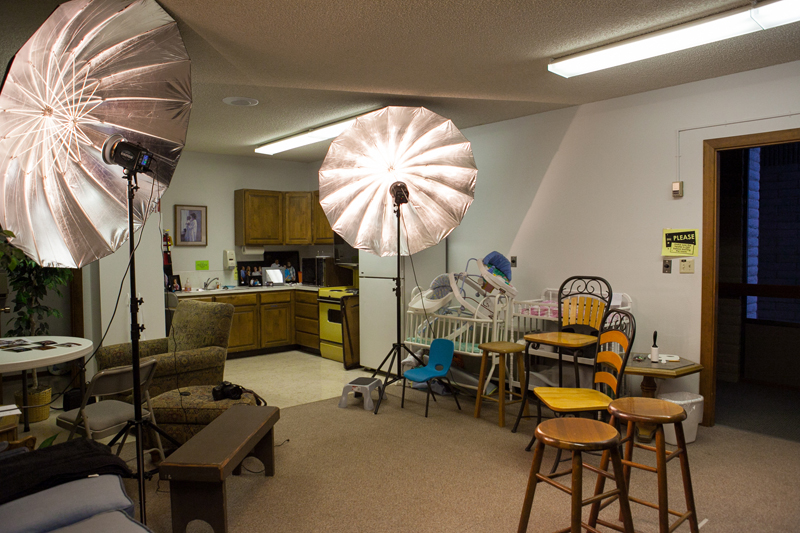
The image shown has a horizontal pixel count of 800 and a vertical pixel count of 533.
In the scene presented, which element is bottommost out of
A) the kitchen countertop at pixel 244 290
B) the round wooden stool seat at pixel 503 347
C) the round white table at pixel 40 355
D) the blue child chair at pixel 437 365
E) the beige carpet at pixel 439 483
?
the beige carpet at pixel 439 483

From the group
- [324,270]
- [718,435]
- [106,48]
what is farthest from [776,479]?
[324,270]

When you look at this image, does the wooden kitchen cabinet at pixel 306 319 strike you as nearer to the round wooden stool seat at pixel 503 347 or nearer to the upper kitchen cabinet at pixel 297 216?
the upper kitchen cabinet at pixel 297 216

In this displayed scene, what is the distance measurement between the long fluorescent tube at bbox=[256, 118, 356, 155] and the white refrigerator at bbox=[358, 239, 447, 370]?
129 cm

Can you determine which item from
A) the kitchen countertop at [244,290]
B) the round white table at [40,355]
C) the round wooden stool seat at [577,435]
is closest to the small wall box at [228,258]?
the kitchen countertop at [244,290]

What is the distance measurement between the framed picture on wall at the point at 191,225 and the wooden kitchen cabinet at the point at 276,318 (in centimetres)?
111

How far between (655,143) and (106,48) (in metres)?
3.73

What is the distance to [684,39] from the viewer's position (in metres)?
2.98

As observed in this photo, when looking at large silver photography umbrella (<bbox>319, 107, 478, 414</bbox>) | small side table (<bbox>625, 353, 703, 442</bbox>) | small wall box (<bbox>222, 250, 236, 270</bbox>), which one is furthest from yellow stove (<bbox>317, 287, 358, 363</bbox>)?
small side table (<bbox>625, 353, 703, 442</bbox>)

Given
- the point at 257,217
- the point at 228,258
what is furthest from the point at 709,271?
the point at 228,258

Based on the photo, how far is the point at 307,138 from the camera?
552cm

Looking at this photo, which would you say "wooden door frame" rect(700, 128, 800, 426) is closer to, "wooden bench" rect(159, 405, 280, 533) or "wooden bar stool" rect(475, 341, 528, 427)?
"wooden bar stool" rect(475, 341, 528, 427)

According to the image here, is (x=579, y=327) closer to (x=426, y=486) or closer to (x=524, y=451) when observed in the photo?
(x=524, y=451)

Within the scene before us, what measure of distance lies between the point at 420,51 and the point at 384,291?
2.64 meters

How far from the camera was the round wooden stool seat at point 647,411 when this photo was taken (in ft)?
6.77
